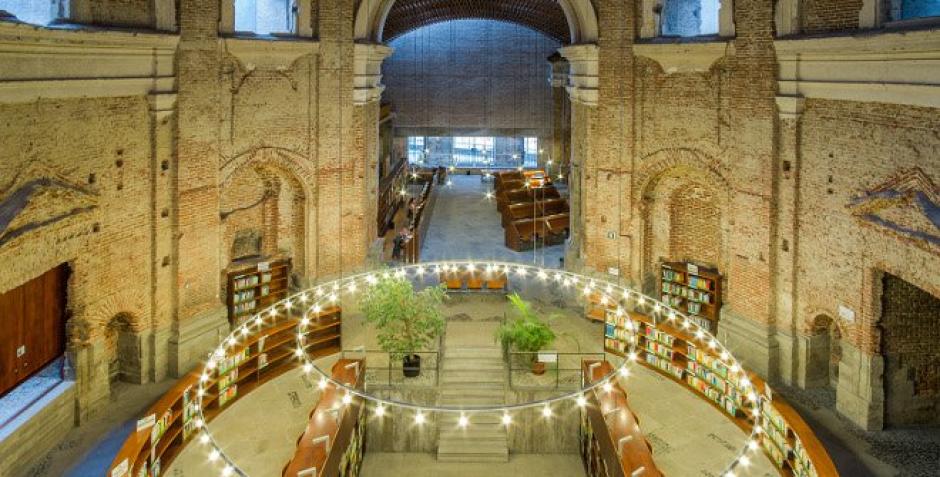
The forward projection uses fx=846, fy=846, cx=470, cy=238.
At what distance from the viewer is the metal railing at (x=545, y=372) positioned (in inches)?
587

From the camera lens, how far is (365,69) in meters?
17.8

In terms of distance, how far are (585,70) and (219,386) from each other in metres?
9.56

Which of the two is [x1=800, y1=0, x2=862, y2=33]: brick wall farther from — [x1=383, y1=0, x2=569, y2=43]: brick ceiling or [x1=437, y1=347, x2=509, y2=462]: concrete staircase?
[x1=383, y1=0, x2=569, y2=43]: brick ceiling

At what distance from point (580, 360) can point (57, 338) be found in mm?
9043

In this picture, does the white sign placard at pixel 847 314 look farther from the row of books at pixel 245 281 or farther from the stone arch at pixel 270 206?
the row of books at pixel 245 281

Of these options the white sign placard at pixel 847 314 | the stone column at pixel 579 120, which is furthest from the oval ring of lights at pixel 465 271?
the white sign placard at pixel 847 314

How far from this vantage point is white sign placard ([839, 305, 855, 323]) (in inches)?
530

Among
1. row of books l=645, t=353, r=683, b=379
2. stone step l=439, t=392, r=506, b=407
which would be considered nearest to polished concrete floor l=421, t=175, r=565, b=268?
row of books l=645, t=353, r=683, b=379

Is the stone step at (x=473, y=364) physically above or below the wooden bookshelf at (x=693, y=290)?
below

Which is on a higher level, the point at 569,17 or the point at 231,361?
the point at 569,17

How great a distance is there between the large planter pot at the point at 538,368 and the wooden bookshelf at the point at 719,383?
5.67 ft

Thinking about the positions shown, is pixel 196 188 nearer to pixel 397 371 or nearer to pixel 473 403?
pixel 397 371

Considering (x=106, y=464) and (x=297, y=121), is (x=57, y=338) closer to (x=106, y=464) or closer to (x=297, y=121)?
(x=106, y=464)

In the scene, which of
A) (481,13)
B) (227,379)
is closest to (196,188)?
(227,379)
